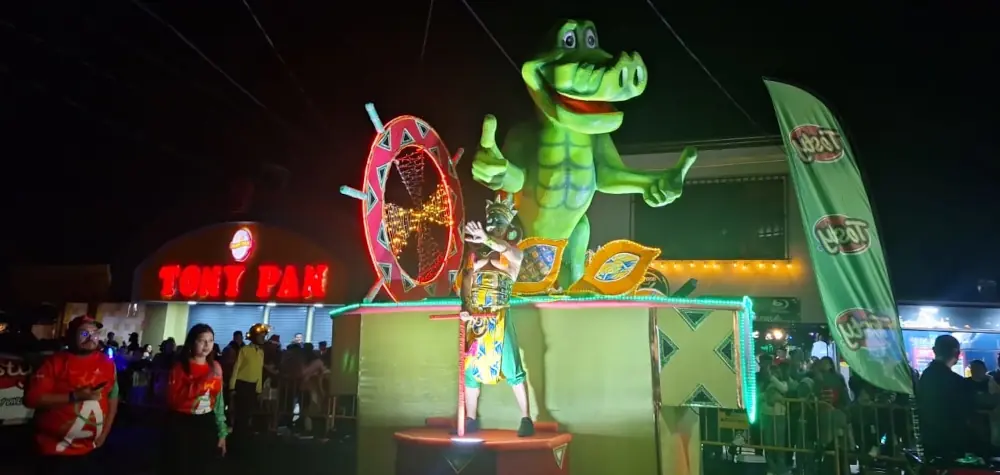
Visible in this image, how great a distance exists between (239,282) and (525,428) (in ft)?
50.4

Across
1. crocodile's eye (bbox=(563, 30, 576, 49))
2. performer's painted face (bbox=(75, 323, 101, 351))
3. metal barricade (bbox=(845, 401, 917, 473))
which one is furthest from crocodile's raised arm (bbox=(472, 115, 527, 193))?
metal barricade (bbox=(845, 401, 917, 473))

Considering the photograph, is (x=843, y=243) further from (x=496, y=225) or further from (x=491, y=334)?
(x=491, y=334)

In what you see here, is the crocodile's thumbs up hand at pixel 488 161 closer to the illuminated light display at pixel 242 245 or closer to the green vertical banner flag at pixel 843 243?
the green vertical banner flag at pixel 843 243

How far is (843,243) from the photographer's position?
7586 millimetres

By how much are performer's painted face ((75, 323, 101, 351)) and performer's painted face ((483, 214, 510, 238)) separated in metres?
3.06

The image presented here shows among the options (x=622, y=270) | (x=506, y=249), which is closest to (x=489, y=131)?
(x=506, y=249)

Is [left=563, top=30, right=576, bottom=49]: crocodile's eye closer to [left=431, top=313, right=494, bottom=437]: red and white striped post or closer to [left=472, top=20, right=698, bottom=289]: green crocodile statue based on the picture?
[left=472, top=20, right=698, bottom=289]: green crocodile statue

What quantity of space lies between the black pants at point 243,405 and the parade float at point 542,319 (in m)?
4.59

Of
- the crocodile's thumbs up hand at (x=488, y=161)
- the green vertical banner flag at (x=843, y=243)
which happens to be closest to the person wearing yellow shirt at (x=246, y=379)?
the crocodile's thumbs up hand at (x=488, y=161)

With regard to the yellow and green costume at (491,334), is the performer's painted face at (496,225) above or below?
above

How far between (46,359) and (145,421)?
10085 millimetres

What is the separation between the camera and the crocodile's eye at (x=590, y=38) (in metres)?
6.76

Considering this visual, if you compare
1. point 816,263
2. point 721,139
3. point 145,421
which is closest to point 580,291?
point 816,263

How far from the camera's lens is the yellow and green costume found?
242 inches
